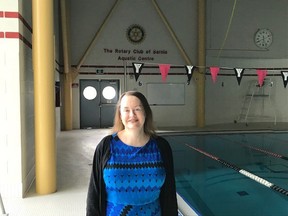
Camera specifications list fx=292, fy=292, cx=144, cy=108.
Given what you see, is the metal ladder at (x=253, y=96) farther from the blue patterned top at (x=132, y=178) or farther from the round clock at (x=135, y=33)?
the blue patterned top at (x=132, y=178)

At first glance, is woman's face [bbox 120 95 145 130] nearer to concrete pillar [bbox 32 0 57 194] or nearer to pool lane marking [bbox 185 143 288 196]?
concrete pillar [bbox 32 0 57 194]

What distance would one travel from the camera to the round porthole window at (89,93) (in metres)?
10.5

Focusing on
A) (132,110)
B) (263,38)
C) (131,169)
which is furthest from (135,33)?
(131,169)

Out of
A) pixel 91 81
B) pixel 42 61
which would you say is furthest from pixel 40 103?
pixel 91 81

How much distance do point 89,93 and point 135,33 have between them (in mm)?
2713

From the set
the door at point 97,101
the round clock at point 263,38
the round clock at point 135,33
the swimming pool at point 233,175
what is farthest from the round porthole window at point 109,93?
the round clock at point 263,38

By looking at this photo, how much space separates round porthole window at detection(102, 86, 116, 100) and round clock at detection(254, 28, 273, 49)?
5815mm

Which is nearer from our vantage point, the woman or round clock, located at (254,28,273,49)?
the woman

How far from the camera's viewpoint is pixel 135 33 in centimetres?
1046

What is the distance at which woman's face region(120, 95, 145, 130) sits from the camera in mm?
1379

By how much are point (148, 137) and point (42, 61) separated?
242cm

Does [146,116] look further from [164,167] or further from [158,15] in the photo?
[158,15]

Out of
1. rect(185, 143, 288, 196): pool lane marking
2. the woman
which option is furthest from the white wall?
the woman

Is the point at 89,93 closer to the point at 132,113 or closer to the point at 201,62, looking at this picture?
the point at 201,62
